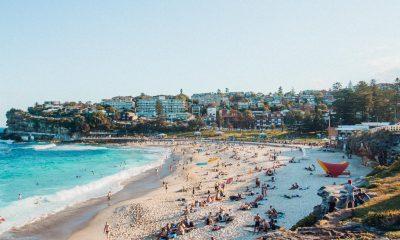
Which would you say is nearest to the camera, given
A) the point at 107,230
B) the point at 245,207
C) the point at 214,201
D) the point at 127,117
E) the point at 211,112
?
the point at 107,230

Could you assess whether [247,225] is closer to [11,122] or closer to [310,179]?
[310,179]

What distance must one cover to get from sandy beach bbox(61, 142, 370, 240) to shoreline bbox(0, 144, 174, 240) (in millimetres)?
649

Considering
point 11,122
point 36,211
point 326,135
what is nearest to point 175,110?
point 11,122

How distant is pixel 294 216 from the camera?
824 inches

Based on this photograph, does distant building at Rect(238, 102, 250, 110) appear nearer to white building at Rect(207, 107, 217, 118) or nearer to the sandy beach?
white building at Rect(207, 107, 217, 118)

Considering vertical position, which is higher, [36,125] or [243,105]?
[243,105]

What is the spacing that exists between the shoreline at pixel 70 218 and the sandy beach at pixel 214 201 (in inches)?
25.6

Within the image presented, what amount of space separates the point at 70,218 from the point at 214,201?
29.3 feet

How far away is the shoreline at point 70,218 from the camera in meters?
22.2

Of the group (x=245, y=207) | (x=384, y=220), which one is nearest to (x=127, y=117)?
(x=245, y=207)

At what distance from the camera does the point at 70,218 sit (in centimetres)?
2555

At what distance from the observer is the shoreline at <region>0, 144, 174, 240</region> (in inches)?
873

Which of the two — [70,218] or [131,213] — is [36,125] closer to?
[70,218]

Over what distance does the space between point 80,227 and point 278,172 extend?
63.4 feet
